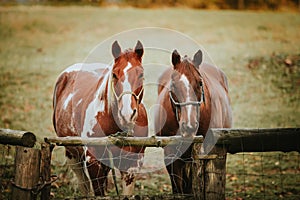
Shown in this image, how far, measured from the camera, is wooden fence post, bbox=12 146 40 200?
12.4 ft

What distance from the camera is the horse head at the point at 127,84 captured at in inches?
168

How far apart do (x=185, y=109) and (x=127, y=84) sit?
0.68 meters

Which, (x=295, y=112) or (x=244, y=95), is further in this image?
(x=244, y=95)

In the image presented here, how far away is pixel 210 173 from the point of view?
3914 mm

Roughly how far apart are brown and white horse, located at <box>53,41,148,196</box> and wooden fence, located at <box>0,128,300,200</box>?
0.61 m

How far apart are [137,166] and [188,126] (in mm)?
900

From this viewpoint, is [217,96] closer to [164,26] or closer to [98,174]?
[98,174]

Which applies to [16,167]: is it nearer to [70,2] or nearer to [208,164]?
[208,164]

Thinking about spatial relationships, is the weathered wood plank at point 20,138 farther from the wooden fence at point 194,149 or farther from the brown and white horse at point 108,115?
the brown and white horse at point 108,115

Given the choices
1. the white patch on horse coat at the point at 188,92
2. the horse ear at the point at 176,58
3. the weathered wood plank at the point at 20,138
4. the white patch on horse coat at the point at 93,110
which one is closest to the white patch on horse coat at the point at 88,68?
the white patch on horse coat at the point at 93,110

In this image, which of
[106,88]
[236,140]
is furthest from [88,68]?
[236,140]

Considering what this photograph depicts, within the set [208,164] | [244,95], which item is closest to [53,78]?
[244,95]

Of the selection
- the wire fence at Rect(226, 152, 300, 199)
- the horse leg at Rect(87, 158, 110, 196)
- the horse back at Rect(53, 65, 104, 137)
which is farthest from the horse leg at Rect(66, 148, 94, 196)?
the wire fence at Rect(226, 152, 300, 199)

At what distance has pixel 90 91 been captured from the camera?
5.55 meters
